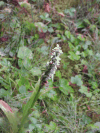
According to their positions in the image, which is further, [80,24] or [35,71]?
[80,24]

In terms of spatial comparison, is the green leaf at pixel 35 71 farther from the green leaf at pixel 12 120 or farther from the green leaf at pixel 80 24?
the green leaf at pixel 80 24

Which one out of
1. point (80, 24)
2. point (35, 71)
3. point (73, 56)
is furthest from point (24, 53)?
point (80, 24)

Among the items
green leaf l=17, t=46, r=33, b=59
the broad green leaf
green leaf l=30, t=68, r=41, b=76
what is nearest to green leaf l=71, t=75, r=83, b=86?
green leaf l=30, t=68, r=41, b=76

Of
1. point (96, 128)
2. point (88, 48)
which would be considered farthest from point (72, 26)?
point (96, 128)

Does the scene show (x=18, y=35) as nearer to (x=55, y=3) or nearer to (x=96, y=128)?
(x=55, y=3)

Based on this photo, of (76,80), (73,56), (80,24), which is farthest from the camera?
(80,24)

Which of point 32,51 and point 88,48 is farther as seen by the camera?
point 88,48

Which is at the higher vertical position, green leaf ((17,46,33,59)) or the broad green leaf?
green leaf ((17,46,33,59))

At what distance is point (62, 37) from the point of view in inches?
81.5

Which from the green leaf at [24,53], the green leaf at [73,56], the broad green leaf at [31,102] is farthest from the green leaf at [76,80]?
the broad green leaf at [31,102]

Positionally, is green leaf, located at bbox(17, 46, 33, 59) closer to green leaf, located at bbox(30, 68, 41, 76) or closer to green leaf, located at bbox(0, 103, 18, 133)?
green leaf, located at bbox(30, 68, 41, 76)

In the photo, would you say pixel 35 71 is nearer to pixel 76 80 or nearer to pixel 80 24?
pixel 76 80

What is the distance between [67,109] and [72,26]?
138 centimetres

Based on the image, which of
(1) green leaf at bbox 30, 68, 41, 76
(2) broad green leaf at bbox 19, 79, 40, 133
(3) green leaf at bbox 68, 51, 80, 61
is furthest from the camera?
(3) green leaf at bbox 68, 51, 80, 61
